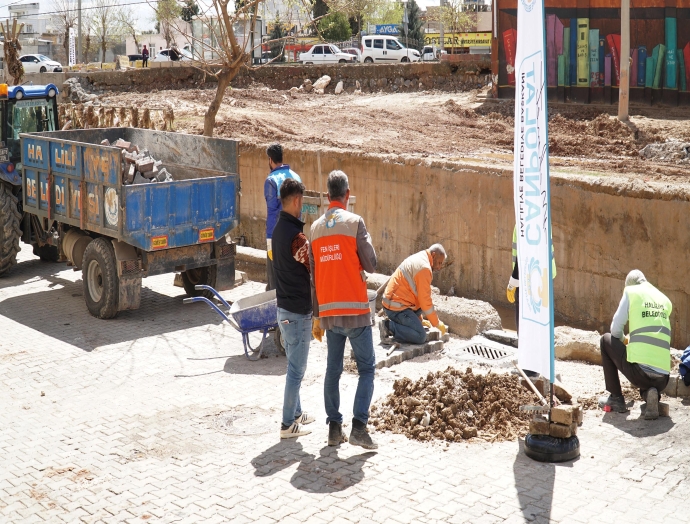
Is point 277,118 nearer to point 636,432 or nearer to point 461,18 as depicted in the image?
point 636,432

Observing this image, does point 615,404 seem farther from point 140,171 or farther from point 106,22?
point 106,22

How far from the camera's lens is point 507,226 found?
11797 mm

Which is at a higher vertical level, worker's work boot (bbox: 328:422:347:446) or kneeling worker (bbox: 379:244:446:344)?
kneeling worker (bbox: 379:244:446:344)

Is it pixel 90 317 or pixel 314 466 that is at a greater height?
pixel 90 317

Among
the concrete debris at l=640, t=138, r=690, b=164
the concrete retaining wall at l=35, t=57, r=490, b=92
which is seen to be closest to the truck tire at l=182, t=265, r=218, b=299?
the concrete debris at l=640, t=138, r=690, b=164

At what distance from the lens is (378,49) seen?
41.6 meters

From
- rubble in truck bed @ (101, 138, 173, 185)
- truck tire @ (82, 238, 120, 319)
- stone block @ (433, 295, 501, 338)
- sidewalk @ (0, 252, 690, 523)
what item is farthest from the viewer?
rubble in truck bed @ (101, 138, 173, 185)

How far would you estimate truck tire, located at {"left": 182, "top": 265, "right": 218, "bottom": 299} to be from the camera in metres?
10.9

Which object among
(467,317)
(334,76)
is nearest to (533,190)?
(467,317)

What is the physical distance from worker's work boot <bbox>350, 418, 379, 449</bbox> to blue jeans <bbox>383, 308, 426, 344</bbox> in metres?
2.54

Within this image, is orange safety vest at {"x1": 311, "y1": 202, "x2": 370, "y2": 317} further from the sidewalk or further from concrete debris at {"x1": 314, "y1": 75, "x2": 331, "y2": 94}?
concrete debris at {"x1": 314, "y1": 75, "x2": 331, "y2": 94}

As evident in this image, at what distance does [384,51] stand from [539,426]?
37.4 m

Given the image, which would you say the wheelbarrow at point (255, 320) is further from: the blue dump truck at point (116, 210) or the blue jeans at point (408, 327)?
the blue dump truck at point (116, 210)

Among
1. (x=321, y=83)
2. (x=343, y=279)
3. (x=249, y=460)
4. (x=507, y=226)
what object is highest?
(x=321, y=83)
